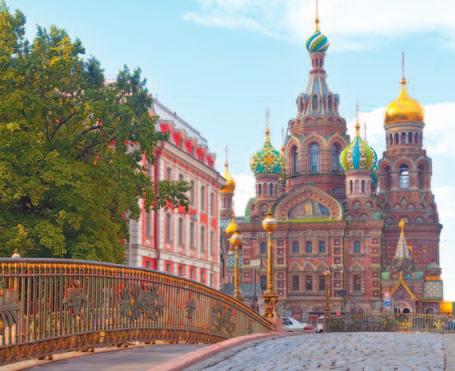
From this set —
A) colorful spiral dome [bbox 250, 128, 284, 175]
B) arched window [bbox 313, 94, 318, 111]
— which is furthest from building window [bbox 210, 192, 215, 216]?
arched window [bbox 313, 94, 318, 111]

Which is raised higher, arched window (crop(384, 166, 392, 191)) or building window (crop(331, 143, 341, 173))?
building window (crop(331, 143, 341, 173))

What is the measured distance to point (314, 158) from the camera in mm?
95812

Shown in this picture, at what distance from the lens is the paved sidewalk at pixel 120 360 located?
1067cm

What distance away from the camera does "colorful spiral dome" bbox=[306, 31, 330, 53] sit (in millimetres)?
99125

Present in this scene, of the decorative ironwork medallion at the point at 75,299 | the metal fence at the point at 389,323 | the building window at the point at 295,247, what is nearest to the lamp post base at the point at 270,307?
the decorative ironwork medallion at the point at 75,299

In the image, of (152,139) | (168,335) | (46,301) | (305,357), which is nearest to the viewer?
(46,301)

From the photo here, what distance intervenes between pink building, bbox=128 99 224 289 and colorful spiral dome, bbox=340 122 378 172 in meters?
37.4

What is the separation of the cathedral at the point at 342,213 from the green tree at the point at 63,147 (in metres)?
62.1

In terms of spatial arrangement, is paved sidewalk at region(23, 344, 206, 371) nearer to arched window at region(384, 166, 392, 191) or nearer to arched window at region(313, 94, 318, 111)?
arched window at region(384, 166, 392, 191)

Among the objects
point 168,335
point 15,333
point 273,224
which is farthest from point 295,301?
point 15,333

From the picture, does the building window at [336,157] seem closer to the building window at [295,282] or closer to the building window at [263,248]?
the building window at [263,248]

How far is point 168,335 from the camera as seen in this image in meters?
16.0

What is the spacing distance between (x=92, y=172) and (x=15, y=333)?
15239mm

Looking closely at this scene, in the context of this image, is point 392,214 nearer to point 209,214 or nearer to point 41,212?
A: point 209,214
